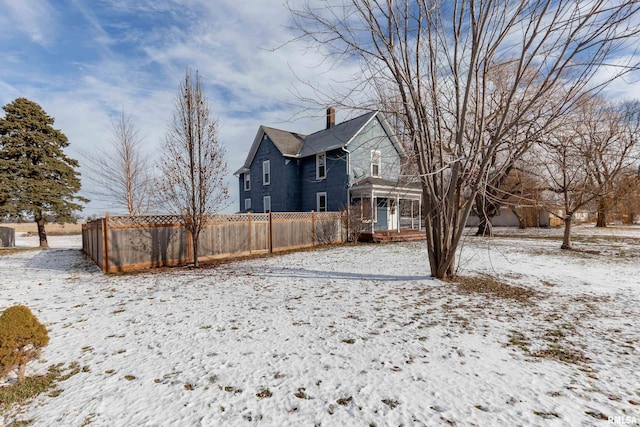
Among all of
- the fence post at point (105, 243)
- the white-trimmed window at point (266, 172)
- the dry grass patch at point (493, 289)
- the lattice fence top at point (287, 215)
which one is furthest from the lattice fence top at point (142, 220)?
the white-trimmed window at point (266, 172)

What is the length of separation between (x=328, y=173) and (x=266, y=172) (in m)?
4.97

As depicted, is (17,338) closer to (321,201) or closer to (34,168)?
(321,201)

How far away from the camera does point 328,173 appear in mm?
16688

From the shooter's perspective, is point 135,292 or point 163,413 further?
point 135,292

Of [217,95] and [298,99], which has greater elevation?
[217,95]

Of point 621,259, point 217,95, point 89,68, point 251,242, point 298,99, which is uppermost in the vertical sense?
point 89,68

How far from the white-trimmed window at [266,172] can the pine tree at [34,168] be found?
11557mm

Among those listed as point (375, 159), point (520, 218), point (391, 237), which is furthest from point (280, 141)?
point (520, 218)

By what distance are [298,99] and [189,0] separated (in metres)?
4.74

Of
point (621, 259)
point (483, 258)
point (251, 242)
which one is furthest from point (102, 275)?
point (621, 259)

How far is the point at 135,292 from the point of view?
230 inches

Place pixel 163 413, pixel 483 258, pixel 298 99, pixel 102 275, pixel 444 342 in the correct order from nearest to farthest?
pixel 163 413, pixel 444 342, pixel 298 99, pixel 102 275, pixel 483 258

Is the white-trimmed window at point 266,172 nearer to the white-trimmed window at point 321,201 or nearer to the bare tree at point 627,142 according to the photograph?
the white-trimmed window at point 321,201

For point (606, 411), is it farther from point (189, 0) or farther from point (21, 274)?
point (21, 274)
